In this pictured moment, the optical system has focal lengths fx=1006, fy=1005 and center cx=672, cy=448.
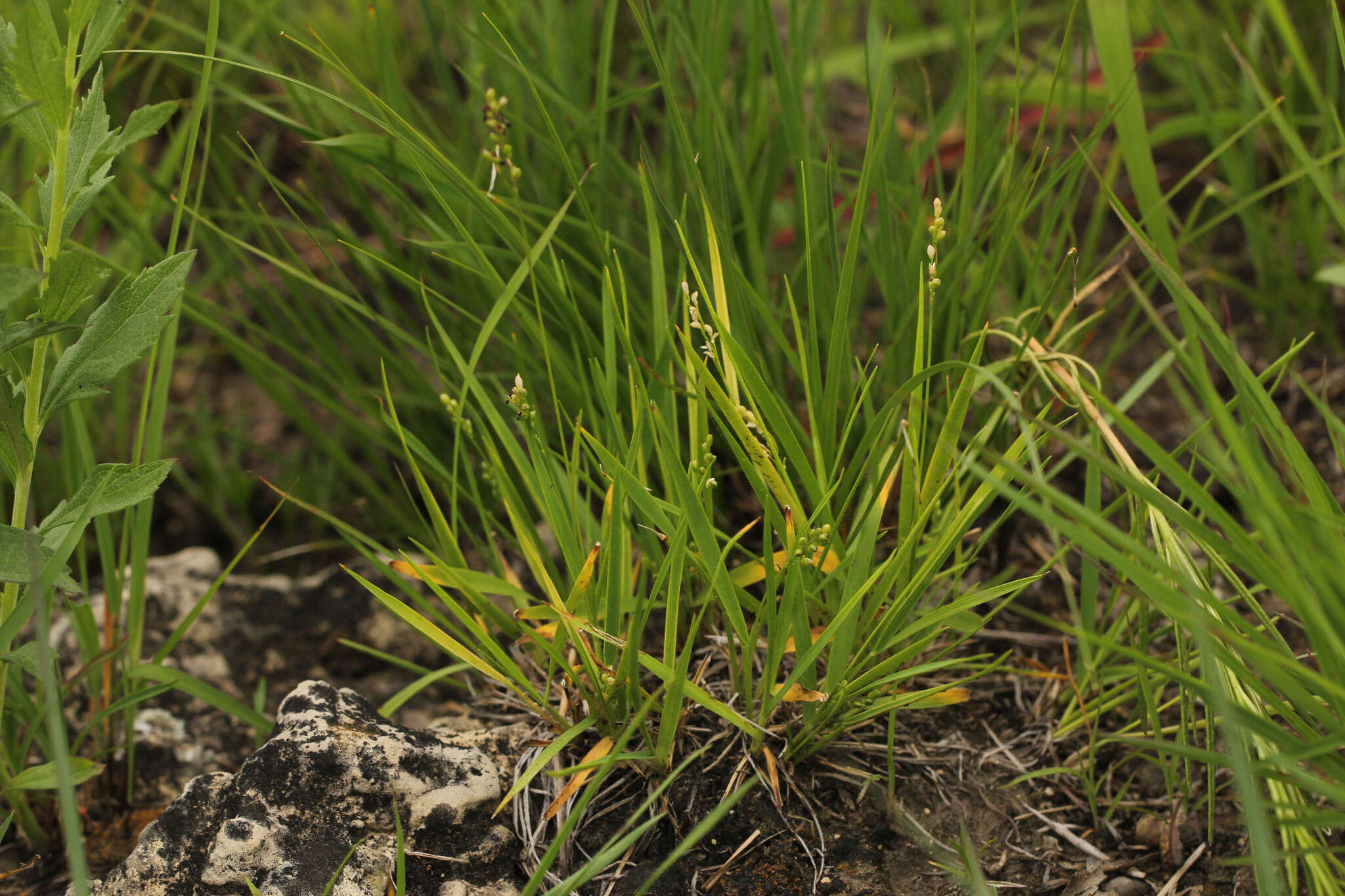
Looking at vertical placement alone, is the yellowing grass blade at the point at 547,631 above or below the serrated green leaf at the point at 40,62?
below

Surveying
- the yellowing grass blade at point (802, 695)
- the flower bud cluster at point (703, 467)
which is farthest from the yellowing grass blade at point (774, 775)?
the flower bud cluster at point (703, 467)

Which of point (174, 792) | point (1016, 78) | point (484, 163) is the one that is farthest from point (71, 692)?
point (1016, 78)

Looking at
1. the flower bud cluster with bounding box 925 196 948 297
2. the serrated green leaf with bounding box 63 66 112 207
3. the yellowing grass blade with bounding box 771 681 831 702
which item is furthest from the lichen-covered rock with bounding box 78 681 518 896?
the flower bud cluster with bounding box 925 196 948 297

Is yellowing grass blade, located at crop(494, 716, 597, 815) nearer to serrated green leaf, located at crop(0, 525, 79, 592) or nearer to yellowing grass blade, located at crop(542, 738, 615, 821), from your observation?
yellowing grass blade, located at crop(542, 738, 615, 821)

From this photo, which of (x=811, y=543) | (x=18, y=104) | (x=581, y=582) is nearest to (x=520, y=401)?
(x=581, y=582)

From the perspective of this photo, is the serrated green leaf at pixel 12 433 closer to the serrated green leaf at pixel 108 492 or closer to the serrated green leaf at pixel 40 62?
the serrated green leaf at pixel 108 492

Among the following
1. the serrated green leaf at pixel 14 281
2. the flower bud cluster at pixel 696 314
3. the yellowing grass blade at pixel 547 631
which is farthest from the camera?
the yellowing grass blade at pixel 547 631
